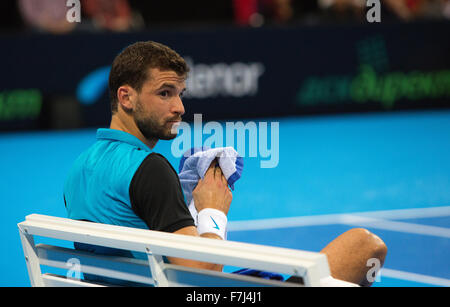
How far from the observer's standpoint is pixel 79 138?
10.8 metres

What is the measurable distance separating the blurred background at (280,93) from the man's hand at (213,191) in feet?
12.8

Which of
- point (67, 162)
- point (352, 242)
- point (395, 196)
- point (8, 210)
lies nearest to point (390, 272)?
point (352, 242)

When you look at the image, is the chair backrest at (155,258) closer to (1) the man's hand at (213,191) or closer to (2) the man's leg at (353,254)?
(1) the man's hand at (213,191)

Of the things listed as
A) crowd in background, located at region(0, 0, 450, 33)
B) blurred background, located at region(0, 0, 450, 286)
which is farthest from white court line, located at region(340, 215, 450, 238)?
crowd in background, located at region(0, 0, 450, 33)

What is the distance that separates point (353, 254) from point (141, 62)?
4.19 ft

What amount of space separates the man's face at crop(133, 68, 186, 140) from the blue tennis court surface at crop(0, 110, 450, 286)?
2.60 m

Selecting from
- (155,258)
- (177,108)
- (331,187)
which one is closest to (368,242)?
(177,108)

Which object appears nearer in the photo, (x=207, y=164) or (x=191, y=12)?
(x=207, y=164)

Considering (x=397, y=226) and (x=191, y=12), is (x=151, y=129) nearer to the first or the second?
(x=397, y=226)

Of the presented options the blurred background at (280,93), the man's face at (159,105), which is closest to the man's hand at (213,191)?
the man's face at (159,105)

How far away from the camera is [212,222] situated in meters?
2.72

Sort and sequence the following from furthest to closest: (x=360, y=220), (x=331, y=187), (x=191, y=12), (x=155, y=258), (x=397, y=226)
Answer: (x=191, y=12) < (x=331, y=187) < (x=360, y=220) < (x=397, y=226) < (x=155, y=258)
